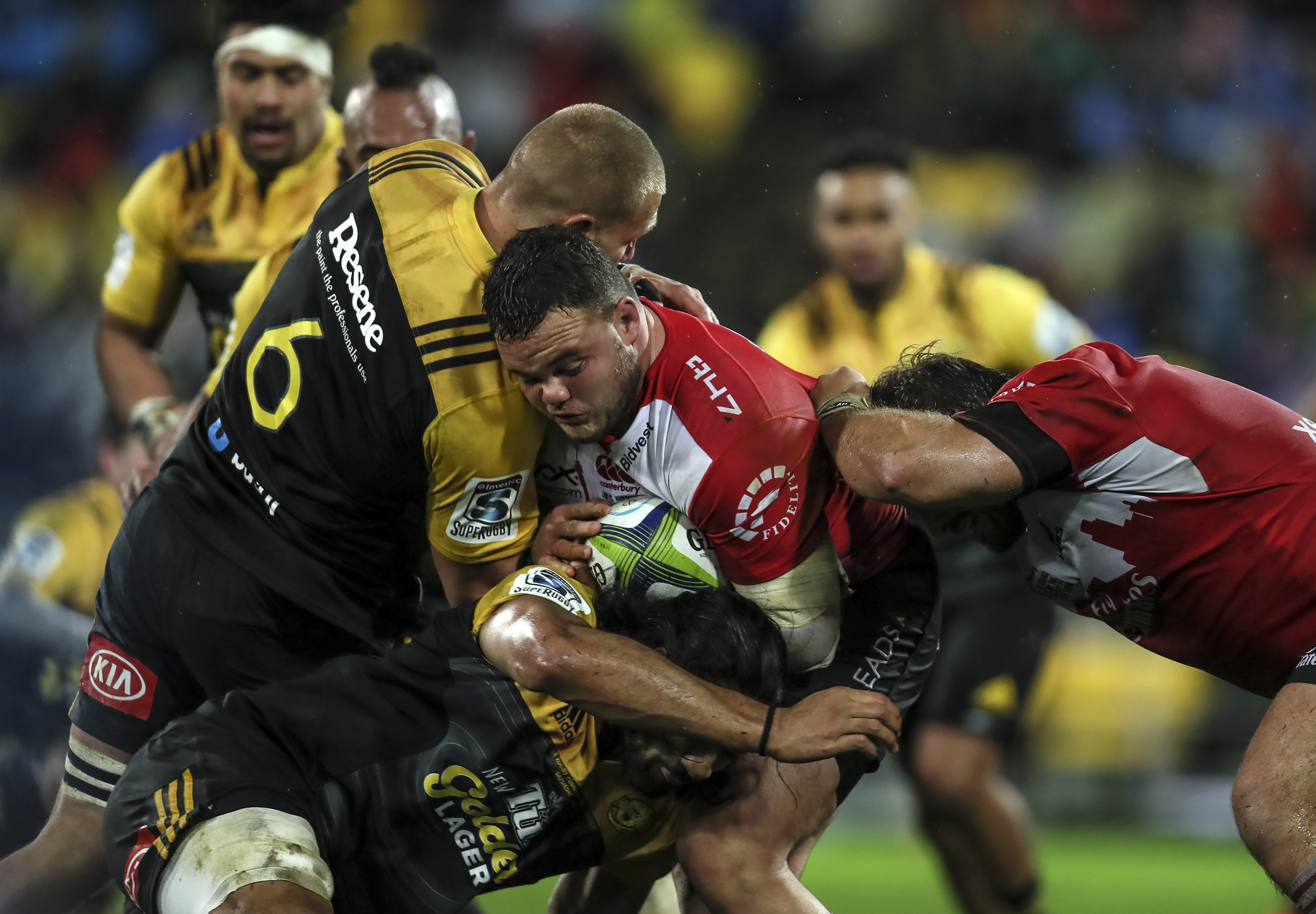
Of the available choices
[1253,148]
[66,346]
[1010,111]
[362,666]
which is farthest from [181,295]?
[1253,148]

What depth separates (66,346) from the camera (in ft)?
29.4

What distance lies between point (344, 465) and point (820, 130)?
6.90 metres

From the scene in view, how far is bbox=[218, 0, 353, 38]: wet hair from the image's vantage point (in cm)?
524

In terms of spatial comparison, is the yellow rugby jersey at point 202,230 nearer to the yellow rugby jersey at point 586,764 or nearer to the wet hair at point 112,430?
the wet hair at point 112,430

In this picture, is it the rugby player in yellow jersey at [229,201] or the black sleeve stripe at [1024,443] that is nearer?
the black sleeve stripe at [1024,443]

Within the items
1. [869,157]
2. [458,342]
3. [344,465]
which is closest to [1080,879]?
[869,157]

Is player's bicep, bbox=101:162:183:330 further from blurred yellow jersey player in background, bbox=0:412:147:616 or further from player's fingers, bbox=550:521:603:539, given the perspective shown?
player's fingers, bbox=550:521:603:539

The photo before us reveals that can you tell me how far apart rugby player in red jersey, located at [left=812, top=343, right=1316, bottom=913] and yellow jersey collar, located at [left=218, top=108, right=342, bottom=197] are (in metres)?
2.67

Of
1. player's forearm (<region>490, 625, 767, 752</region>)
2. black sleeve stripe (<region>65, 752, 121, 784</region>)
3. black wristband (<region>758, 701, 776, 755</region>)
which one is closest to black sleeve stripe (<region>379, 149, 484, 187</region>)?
player's forearm (<region>490, 625, 767, 752</region>)

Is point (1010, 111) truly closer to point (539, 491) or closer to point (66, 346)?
point (66, 346)

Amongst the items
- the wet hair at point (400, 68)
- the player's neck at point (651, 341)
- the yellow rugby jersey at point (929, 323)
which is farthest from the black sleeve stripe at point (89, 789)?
the yellow rugby jersey at point (929, 323)

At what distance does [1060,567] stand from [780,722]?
0.80 m

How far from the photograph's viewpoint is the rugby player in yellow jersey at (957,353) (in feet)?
17.1

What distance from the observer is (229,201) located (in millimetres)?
5215
